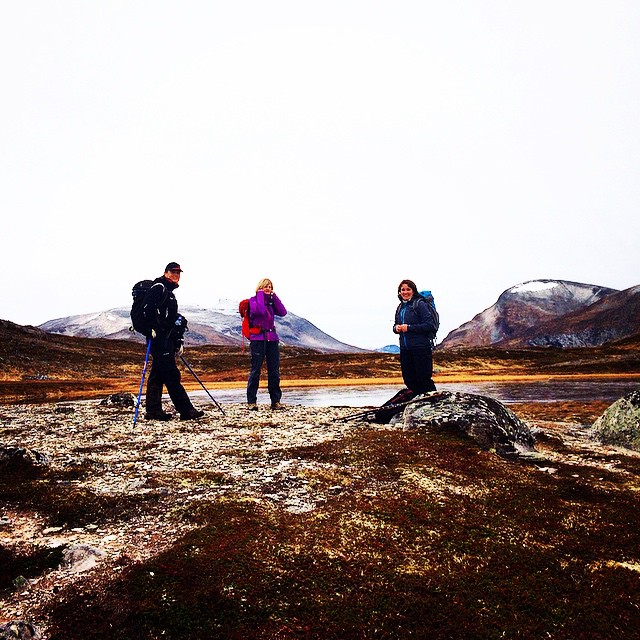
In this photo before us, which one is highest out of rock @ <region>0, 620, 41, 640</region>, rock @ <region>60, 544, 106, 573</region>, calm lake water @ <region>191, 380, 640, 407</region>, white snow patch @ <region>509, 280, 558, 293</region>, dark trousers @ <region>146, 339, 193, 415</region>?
white snow patch @ <region>509, 280, 558, 293</region>

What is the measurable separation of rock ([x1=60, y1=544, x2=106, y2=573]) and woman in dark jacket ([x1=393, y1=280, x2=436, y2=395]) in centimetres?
767

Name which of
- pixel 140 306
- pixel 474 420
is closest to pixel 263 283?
pixel 140 306

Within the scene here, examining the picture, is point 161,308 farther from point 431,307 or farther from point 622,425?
point 622,425

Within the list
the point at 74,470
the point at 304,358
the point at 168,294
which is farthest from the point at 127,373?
the point at 74,470

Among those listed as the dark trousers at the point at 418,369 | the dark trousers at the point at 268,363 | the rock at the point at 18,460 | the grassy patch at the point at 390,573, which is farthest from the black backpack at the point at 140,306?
the grassy patch at the point at 390,573

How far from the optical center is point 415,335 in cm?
1036

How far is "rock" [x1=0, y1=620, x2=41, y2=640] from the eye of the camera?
2.56 meters

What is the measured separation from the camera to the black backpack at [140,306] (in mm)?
9922

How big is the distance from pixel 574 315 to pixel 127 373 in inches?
5072

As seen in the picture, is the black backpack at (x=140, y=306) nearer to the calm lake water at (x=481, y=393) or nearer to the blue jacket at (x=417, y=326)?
the blue jacket at (x=417, y=326)

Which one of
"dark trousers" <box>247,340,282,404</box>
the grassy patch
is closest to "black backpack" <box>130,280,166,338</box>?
"dark trousers" <box>247,340,282,404</box>

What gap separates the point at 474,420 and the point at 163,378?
672 centimetres

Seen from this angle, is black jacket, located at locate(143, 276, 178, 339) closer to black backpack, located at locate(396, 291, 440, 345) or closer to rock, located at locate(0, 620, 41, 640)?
black backpack, located at locate(396, 291, 440, 345)

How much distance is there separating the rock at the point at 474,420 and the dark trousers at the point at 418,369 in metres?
1.09
